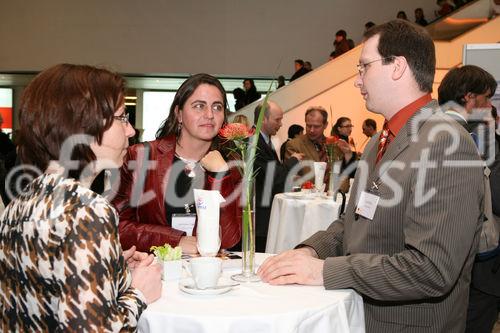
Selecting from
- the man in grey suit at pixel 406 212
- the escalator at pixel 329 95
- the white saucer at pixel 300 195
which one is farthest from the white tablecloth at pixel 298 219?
the escalator at pixel 329 95

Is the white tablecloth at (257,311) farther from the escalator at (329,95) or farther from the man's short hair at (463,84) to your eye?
the escalator at (329,95)

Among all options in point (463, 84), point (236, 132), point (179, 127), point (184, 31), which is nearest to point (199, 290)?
point (236, 132)

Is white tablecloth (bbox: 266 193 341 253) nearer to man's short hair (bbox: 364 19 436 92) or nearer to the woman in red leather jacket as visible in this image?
the woman in red leather jacket

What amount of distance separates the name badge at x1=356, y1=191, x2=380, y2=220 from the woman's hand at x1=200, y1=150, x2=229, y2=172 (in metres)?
0.94

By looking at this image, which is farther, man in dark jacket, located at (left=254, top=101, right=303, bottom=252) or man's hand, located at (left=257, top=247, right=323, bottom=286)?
man in dark jacket, located at (left=254, top=101, right=303, bottom=252)

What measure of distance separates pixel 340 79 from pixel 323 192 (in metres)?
6.20

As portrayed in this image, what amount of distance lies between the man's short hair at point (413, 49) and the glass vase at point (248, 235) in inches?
24.5

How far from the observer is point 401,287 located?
162cm

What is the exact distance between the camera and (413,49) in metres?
1.81

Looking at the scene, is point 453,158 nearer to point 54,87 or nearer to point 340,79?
point 54,87

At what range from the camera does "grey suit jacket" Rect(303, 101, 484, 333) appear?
5.18 ft

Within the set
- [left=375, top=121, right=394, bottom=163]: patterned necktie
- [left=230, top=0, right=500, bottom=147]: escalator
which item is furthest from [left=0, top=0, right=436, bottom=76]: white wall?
[left=375, top=121, right=394, bottom=163]: patterned necktie

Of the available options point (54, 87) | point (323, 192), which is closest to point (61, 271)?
point (54, 87)

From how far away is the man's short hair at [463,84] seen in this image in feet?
9.33
